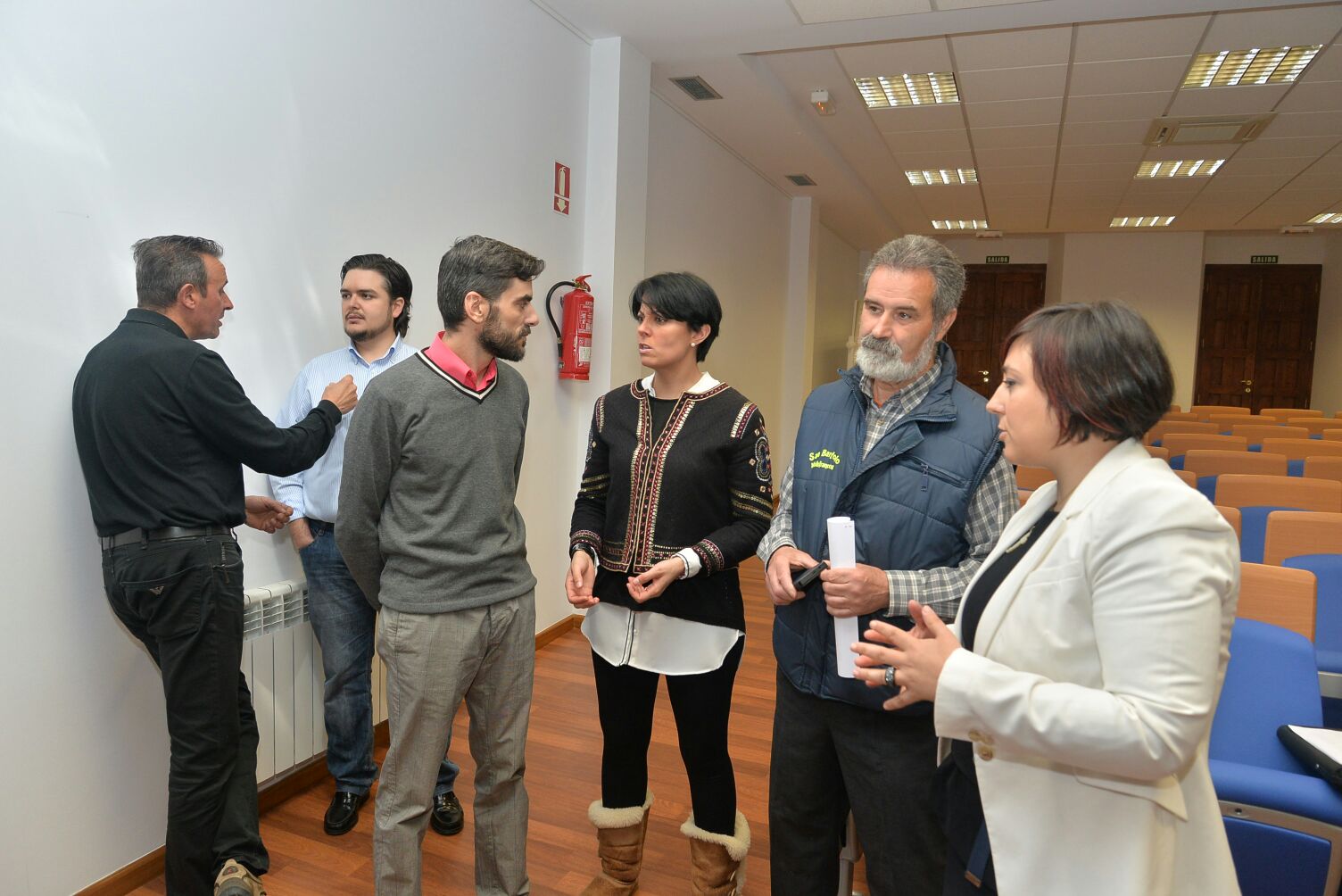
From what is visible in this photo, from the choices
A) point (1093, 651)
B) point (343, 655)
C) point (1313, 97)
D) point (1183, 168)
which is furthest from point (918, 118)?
point (1093, 651)

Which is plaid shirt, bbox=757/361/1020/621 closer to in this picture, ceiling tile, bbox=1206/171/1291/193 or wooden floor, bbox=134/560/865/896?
wooden floor, bbox=134/560/865/896

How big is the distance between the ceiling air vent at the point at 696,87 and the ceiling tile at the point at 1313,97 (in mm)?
3740

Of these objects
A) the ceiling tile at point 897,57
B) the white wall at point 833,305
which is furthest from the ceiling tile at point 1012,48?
the white wall at point 833,305

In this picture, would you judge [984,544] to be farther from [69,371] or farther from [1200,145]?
[1200,145]

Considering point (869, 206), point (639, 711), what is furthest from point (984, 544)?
point (869, 206)

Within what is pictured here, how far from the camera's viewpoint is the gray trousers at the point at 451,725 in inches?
74.5

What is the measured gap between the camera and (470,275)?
195 cm

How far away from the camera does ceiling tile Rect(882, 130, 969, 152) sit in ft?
22.1

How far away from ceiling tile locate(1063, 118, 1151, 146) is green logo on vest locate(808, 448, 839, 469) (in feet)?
18.8

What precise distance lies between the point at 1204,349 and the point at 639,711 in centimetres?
1275

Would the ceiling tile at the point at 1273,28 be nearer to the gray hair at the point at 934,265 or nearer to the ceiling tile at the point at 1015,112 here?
the ceiling tile at the point at 1015,112

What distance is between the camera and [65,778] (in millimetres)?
2182

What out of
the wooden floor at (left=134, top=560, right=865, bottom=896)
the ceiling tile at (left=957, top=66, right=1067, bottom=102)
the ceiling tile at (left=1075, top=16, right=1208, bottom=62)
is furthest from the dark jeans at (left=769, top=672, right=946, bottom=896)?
the ceiling tile at (left=957, top=66, right=1067, bottom=102)

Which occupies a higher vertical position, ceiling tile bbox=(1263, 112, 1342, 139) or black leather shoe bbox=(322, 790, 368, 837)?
ceiling tile bbox=(1263, 112, 1342, 139)
